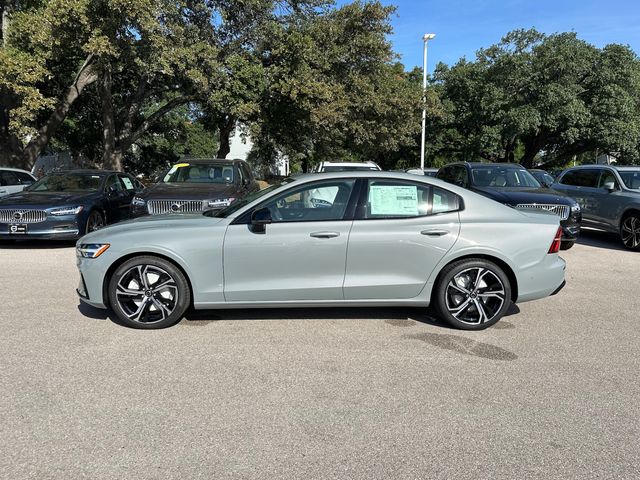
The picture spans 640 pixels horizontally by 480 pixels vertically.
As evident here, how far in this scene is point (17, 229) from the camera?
8984 millimetres

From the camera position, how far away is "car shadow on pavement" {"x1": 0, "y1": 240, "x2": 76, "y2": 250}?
31.6 feet

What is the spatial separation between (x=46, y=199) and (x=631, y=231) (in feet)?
37.4

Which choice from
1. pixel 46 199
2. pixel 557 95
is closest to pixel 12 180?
pixel 46 199

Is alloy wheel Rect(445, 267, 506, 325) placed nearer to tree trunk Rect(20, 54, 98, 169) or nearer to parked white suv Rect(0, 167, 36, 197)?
parked white suv Rect(0, 167, 36, 197)

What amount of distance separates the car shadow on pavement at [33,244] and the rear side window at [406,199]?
24.4 ft

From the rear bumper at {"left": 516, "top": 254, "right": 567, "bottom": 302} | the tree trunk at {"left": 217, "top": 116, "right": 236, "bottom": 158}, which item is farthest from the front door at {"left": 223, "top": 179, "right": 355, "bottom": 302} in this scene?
the tree trunk at {"left": 217, "top": 116, "right": 236, "bottom": 158}

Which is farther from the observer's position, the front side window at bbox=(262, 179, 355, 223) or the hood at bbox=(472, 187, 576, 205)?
the hood at bbox=(472, 187, 576, 205)

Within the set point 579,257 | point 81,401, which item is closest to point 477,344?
point 81,401

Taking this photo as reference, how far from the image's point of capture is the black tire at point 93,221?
9624 millimetres

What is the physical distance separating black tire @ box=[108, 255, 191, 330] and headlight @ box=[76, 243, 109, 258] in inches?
9.1

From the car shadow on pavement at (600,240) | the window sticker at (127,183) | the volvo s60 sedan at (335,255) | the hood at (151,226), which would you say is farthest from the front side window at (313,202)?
the window sticker at (127,183)

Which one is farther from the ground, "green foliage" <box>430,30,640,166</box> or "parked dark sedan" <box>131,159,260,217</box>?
"green foliage" <box>430,30,640,166</box>

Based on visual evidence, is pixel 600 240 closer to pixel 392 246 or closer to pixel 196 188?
pixel 392 246

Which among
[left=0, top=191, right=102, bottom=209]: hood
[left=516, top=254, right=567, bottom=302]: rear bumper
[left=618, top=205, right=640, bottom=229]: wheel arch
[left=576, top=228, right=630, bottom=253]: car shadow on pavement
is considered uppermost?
[left=0, top=191, right=102, bottom=209]: hood
